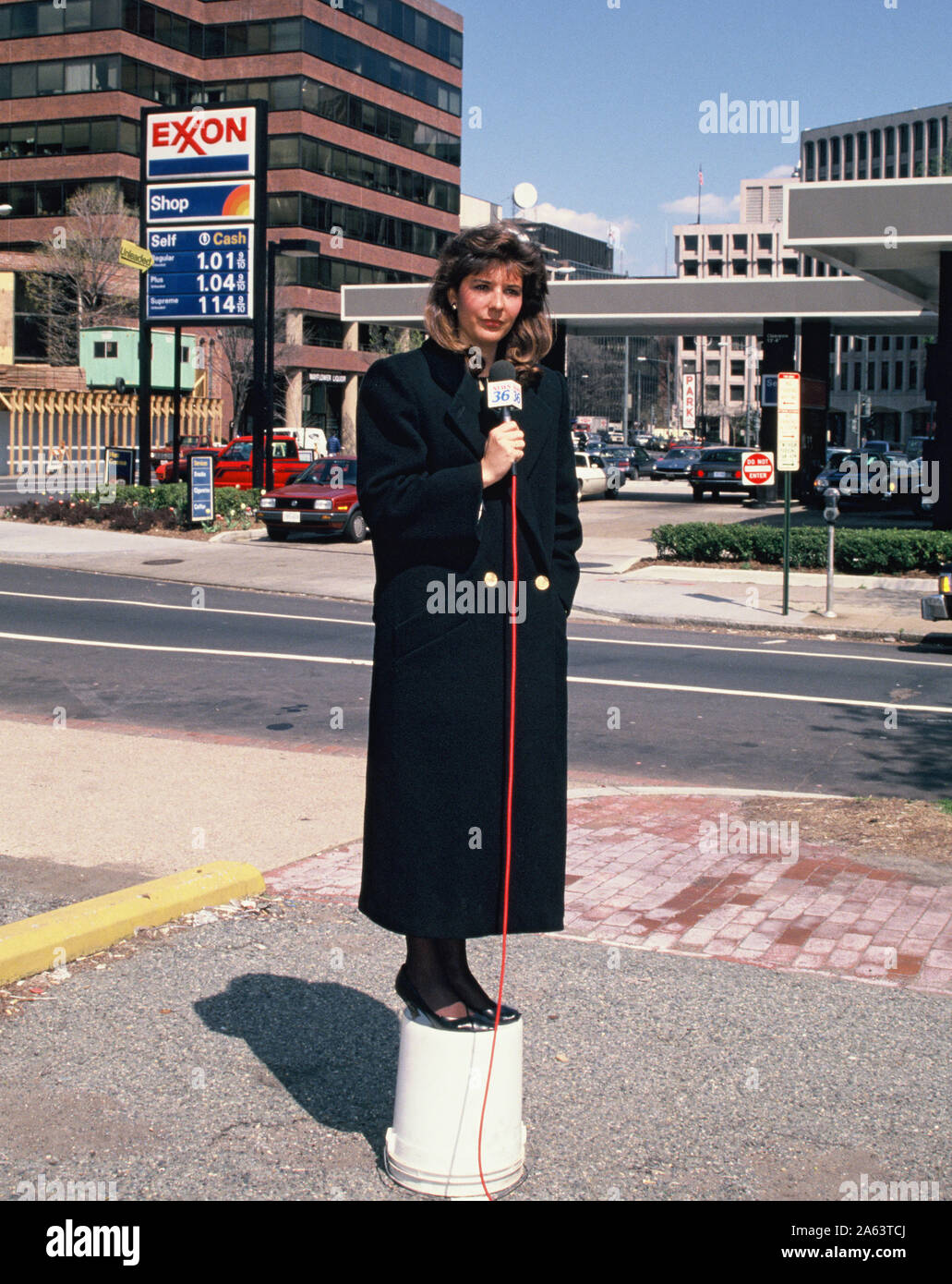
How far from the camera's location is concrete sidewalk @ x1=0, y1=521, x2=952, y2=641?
17094 millimetres

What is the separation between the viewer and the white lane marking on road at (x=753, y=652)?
14.0m

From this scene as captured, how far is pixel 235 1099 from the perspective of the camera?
3.94m

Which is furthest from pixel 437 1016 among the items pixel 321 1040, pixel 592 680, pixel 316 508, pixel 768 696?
pixel 316 508

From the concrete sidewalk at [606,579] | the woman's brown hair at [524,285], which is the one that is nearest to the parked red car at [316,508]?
the concrete sidewalk at [606,579]

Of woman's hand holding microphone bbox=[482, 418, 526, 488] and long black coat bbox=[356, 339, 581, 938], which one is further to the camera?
long black coat bbox=[356, 339, 581, 938]

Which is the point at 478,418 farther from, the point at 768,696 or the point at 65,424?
the point at 65,424

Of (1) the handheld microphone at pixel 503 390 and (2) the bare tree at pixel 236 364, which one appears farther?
(2) the bare tree at pixel 236 364

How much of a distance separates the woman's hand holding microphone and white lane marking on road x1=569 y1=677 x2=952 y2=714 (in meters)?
8.39

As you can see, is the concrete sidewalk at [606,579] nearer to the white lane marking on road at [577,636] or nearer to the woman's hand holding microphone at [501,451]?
the white lane marking on road at [577,636]

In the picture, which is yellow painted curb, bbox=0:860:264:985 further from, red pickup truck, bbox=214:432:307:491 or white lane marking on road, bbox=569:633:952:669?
red pickup truck, bbox=214:432:307:491

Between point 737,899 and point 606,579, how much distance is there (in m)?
15.4

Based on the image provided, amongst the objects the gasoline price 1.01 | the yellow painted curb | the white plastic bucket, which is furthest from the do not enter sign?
the white plastic bucket

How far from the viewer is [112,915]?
17.1 feet

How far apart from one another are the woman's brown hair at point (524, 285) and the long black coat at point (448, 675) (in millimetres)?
93
